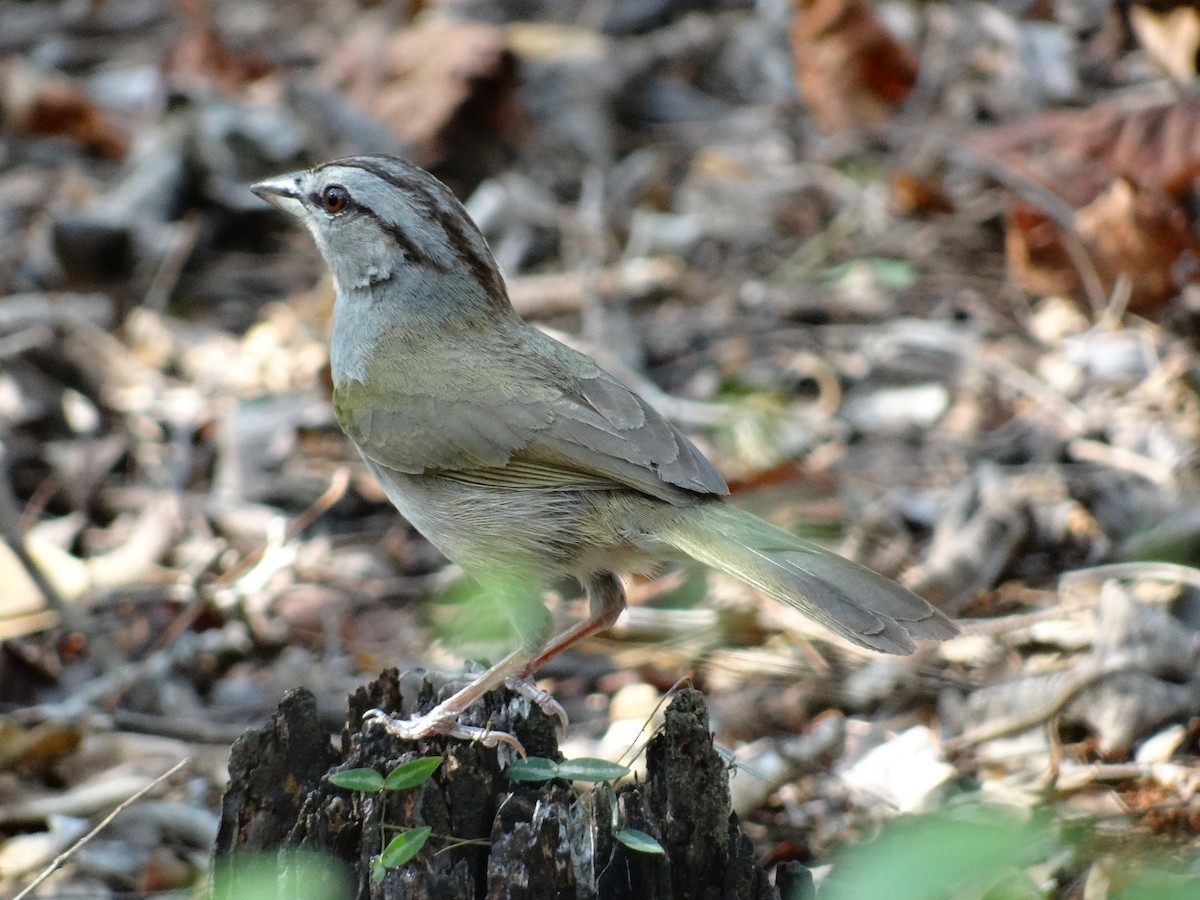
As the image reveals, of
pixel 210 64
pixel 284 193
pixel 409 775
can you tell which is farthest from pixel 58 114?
pixel 409 775

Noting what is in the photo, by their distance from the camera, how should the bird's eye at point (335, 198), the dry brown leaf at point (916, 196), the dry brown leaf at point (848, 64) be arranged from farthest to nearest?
the dry brown leaf at point (848, 64), the dry brown leaf at point (916, 196), the bird's eye at point (335, 198)

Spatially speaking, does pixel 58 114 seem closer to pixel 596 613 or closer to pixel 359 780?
pixel 596 613

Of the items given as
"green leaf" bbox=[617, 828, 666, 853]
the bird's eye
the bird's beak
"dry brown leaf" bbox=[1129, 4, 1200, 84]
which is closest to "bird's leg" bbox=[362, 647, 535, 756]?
"green leaf" bbox=[617, 828, 666, 853]

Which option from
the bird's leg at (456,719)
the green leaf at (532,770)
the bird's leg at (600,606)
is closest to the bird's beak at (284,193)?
the bird's leg at (600,606)

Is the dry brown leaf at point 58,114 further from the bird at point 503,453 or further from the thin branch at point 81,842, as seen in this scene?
the thin branch at point 81,842

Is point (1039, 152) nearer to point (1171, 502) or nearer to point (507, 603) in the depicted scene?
point (1171, 502)

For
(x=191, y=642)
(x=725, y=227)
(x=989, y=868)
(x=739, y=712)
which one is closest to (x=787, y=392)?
(x=725, y=227)

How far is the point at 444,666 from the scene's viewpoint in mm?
5535

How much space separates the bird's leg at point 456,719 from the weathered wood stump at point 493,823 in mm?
46

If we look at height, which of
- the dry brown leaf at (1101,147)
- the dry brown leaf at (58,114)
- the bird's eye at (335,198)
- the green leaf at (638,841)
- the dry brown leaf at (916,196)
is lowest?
the dry brown leaf at (916,196)

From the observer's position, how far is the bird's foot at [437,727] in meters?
3.38

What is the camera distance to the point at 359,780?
304 cm

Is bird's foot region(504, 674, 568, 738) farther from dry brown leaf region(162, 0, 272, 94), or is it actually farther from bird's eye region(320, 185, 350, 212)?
dry brown leaf region(162, 0, 272, 94)

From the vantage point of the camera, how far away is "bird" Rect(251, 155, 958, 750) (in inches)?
144
